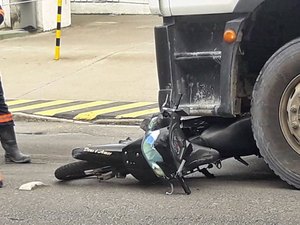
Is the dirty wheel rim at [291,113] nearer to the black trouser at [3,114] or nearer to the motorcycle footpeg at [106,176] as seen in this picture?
the motorcycle footpeg at [106,176]

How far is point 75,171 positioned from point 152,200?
2.64 feet

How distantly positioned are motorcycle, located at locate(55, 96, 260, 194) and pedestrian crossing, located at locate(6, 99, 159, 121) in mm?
3776

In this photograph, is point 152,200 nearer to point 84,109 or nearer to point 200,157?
point 200,157

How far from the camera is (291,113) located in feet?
15.5

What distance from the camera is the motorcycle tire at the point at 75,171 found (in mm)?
Answer: 5281

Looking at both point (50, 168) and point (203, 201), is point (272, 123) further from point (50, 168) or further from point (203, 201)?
point (50, 168)

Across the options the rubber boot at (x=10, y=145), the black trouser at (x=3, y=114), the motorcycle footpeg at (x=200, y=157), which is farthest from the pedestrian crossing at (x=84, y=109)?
the motorcycle footpeg at (x=200, y=157)

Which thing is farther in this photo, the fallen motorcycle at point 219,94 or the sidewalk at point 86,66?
the sidewalk at point 86,66

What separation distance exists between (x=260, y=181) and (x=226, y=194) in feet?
1.56

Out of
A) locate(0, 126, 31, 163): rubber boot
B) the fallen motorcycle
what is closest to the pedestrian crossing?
locate(0, 126, 31, 163): rubber boot

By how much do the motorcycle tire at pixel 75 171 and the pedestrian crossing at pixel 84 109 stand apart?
3.61 meters

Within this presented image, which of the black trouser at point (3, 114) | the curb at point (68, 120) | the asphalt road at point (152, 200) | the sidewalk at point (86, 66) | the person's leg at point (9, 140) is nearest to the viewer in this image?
the asphalt road at point (152, 200)

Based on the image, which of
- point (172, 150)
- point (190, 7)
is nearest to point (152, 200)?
point (172, 150)

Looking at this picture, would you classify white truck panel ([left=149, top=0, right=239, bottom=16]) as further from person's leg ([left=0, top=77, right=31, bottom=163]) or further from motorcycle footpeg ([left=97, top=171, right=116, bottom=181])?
person's leg ([left=0, top=77, right=31, bottom=163])
